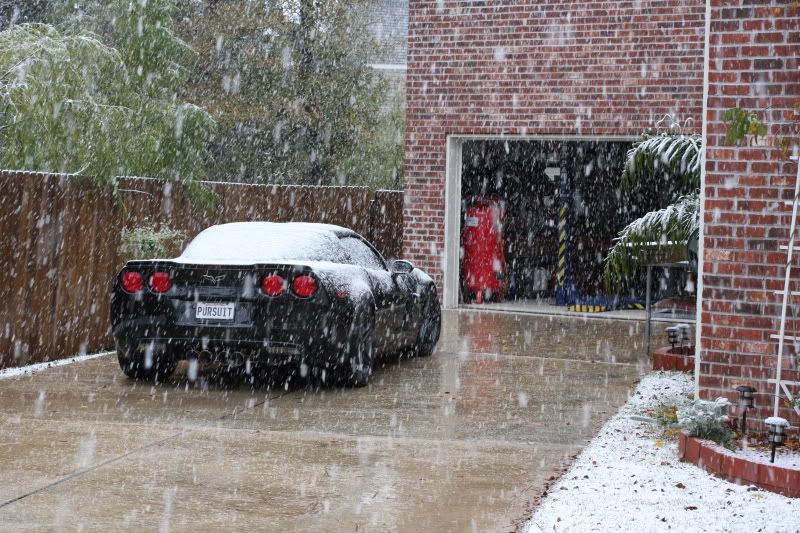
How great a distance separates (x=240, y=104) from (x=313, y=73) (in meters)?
1.76

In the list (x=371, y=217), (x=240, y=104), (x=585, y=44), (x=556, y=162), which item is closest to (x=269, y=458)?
(x=585, y=44)

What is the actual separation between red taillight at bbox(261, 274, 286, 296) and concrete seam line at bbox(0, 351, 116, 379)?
99.8 inches

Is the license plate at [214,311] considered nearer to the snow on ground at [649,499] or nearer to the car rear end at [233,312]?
the car rear end at [233,312]

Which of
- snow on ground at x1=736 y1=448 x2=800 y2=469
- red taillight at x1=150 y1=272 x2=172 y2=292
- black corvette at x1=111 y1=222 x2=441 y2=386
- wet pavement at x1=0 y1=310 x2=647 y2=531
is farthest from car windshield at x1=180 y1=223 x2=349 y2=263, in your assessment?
snow on ground at x1=736 y1=448 x2=800 y2=469

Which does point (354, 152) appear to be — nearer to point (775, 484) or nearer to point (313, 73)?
point (313, 73)

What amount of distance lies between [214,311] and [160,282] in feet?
1.67

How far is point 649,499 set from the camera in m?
5.69

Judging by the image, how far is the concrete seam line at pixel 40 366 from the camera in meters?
9.71

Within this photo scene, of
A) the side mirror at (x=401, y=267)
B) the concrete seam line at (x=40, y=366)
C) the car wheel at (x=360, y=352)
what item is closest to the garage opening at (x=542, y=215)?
the side mirror at (x=401, y=267)

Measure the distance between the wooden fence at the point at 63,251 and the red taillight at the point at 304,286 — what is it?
2.80 metres

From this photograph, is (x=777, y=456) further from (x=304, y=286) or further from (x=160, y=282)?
(x=160, y=282)

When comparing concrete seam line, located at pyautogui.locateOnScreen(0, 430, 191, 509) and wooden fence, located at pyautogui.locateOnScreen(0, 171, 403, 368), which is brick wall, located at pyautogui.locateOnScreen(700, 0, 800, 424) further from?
wooden fence, located at pyautogui.locateOnScreen(0, 171, 403, 368)

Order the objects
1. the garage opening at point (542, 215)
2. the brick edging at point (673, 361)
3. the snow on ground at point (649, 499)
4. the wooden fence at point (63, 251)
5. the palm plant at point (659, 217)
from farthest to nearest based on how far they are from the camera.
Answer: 1. the garage opening at point (542, 215)
2. the brick edging at point (673, 361)
3. the palm plant at point (659, 217)
4. the wooden fence at point (63, 251)
5. the snow on ground at point (649, 499)

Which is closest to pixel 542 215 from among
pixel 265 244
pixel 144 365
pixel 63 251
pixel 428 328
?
pixel 428 328
